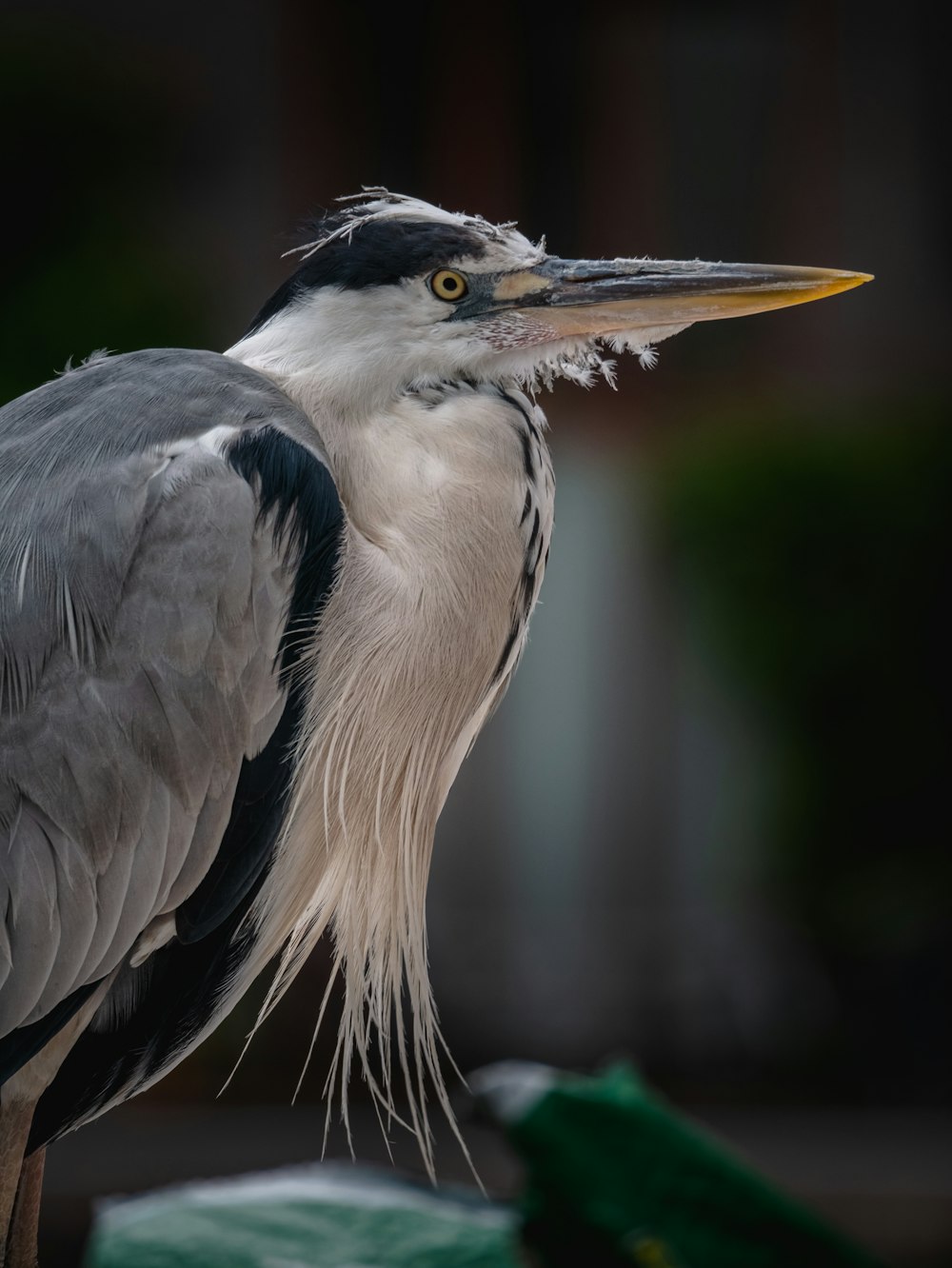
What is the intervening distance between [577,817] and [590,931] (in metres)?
0.44

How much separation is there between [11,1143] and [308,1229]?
0.32 meters

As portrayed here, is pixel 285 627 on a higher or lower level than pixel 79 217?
lower

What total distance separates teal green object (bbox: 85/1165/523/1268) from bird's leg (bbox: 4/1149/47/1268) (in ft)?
0.42

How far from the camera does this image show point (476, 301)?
1.73 m

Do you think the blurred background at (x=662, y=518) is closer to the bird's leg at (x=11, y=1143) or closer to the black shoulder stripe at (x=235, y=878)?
the black shoulder stripe at (x=235, y=878)

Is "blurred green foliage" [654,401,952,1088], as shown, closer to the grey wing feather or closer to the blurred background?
the blurred background

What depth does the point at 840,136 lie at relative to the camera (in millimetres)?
6238

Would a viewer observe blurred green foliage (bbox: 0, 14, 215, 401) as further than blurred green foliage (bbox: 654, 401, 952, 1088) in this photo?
No

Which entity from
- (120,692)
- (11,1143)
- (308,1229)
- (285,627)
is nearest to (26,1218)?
(11,1143)

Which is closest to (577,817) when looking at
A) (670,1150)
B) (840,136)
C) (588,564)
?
(588,564)

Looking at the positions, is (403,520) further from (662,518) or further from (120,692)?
(662,518)

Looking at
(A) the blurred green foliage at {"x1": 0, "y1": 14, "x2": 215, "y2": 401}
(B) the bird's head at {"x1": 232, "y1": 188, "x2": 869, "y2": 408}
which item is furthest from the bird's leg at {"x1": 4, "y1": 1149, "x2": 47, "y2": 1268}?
(A) the blurred green foliage at {"x1": 0, "y1": 14, "x2": 215, "y2": 401}

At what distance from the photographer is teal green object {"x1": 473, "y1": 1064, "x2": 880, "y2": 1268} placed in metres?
1.60

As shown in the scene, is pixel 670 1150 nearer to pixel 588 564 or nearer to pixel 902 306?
pixel 588 564
